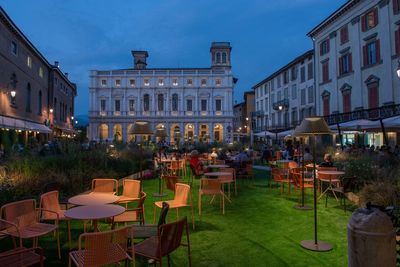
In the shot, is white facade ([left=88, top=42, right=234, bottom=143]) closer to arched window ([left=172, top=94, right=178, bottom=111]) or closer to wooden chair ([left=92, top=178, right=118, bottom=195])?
arched window ([left=172, top=94, right=178, bottom=111])

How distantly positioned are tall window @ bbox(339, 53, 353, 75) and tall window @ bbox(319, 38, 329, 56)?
288 centimetres

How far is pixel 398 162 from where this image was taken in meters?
9.09

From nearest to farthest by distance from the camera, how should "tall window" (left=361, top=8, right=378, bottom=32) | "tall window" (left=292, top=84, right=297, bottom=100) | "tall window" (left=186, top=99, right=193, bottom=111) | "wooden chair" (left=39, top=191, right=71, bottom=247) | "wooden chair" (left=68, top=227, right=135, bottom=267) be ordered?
"wooden chair" (left=68, top=227, right=135, bottom=267) → "wooden chair" (left=39, top=191, right=71, bottom=247) → "tall window" (left=361, top=8, right=378, bottom=32) → "tall window" (left=292, top=84, right=297, bottom=100) → "tall window" (left=186, top=99, right=193, bottom=111)

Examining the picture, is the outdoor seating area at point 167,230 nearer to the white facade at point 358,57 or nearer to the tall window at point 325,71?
the white facade at point 358,57

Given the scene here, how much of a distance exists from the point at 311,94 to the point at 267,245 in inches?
1172

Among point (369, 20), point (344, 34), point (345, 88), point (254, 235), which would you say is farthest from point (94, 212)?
point (344, 34)

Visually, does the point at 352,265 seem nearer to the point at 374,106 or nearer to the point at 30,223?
the point at 30,223

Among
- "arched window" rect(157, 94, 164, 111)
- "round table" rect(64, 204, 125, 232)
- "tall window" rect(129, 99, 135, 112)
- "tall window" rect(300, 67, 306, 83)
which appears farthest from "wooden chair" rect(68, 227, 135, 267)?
"tall window" rect(129, 99, 135, 112)

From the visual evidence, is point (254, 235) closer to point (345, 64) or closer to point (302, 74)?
point (345, 64)

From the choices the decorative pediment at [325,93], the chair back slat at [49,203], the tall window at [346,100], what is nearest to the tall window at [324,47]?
the decorative pediment at [325,93]

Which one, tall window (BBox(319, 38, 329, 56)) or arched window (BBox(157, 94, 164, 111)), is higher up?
tall window (BBox(319, 38, 329, 56))

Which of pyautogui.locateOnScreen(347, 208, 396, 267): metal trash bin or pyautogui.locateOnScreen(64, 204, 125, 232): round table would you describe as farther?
pyautogui.locateOnScreen(64, 204, 125, 232): round table

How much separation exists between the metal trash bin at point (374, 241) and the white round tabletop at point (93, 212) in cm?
287

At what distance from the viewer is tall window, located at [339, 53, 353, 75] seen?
2431cm
